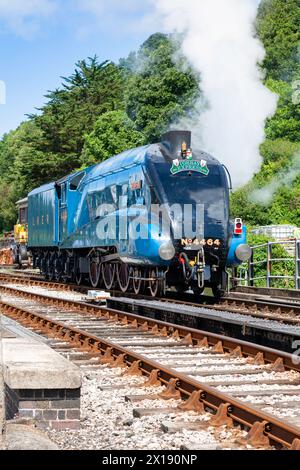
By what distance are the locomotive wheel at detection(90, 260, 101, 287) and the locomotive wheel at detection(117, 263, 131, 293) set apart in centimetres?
173

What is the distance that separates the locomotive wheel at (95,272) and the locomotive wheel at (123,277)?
68.1 inches

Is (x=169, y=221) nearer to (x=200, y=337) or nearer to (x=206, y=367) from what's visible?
(x=200, y=337)

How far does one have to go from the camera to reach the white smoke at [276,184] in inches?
1393

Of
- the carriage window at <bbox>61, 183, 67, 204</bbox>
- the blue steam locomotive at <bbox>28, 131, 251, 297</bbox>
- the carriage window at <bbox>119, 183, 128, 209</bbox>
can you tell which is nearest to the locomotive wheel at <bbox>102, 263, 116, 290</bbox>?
the blue steam locomotive at <bbox>28, 131, 251, 297</bbox>

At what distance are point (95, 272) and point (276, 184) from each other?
1571 centimetres

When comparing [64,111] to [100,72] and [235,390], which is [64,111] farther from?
[235,390]

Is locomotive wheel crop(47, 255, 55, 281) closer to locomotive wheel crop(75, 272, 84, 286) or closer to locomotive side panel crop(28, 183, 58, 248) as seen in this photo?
locomotive side panel crop(28, 183, 58, 248)

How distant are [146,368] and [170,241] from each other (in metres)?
7.61

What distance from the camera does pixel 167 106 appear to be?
38094mm

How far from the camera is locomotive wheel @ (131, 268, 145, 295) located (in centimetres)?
1838

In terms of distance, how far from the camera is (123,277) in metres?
19.7

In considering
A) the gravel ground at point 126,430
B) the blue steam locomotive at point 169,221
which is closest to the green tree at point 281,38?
the blue steam locomotive at point 169,221

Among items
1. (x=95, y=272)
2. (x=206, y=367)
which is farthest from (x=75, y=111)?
(x=206, y=367)

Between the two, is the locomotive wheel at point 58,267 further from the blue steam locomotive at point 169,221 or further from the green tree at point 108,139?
the green tree at point 108,139
